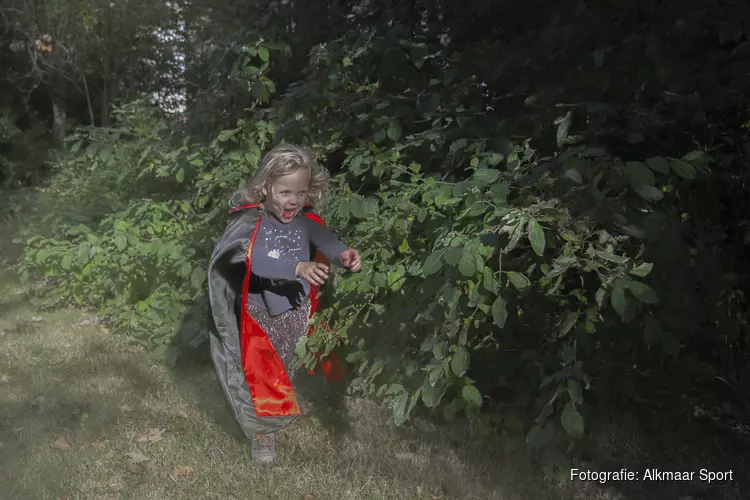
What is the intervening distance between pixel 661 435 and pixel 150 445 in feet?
8.59

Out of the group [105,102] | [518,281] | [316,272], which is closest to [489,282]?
[518,281]

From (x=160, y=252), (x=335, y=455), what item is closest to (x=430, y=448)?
(x=335, y=455)

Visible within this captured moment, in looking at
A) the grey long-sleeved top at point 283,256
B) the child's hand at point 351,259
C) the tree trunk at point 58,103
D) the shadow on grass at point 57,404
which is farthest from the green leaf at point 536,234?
the tree trunk at point 58,103

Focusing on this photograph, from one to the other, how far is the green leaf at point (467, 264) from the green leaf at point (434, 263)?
91mm

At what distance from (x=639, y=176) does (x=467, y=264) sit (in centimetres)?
70

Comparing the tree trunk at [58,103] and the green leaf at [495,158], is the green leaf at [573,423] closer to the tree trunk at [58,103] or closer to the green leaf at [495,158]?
the green leaf at [495,158]

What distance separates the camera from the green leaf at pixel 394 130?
4.32 meters

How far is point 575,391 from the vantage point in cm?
296

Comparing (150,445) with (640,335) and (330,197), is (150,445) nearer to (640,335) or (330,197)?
(330,197)

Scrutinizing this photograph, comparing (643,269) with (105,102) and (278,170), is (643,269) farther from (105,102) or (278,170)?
(105,102)

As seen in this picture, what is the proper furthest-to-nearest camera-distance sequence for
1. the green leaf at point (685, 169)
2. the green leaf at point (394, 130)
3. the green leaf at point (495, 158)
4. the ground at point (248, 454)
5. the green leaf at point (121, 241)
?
the green leaf at point (121, 241)
the green leaf at point (394, 130)
the ground at point (248, 454)
the green leaf at point (495, 158)
the green leaf at point (685, 169)

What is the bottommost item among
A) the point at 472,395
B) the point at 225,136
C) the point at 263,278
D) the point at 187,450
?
the point at 187,450

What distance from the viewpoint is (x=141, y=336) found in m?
5.91

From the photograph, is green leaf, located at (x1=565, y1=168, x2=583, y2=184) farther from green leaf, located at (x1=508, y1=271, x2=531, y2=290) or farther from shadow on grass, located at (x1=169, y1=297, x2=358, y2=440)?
shadow on grass, located at (x1=169, y1=297, x2=358, y2=440)
